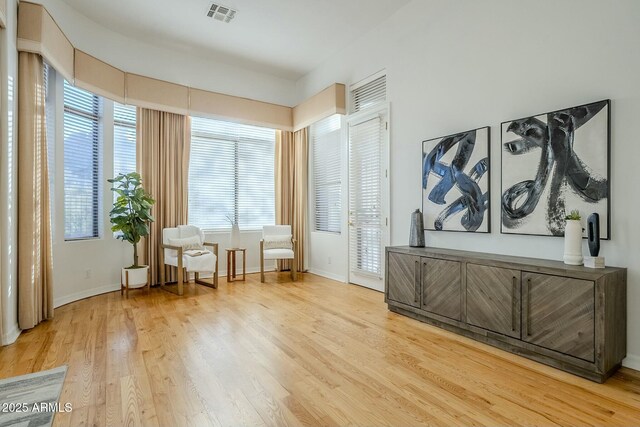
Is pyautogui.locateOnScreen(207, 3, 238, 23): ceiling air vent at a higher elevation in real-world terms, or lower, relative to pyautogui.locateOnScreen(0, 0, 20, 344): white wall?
higher

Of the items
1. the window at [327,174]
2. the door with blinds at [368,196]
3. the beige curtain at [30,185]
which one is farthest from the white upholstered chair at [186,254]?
the door with blinds at [368,196]

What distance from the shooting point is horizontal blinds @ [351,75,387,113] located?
4.62 meters

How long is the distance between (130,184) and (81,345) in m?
2.46

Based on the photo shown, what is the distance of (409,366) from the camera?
2.44m

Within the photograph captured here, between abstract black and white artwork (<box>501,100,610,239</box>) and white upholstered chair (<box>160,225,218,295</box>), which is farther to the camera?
white upholstered chair (<box>160,225,218,295</box>)

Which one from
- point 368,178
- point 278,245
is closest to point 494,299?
point 368,178

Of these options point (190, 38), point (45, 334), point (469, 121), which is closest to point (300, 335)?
point (45, 334)

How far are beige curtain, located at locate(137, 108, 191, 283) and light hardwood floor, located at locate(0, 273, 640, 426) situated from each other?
1484 mm

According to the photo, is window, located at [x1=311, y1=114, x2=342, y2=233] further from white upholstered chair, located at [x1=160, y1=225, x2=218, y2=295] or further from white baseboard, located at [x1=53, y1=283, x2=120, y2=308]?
white baseboard, located at [x1=53, y1=283, x2=120, y2=308]

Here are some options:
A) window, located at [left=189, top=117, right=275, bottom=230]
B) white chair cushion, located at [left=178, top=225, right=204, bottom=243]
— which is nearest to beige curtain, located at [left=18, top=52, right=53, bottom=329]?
white chair cushion, located at [left=178, top=225, right=204, bottom=243]

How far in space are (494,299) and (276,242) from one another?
11.9ft

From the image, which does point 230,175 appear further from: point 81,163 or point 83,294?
point 83,294

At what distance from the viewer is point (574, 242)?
8.16 feet

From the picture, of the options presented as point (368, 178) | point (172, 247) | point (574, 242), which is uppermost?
point (368, 178)
